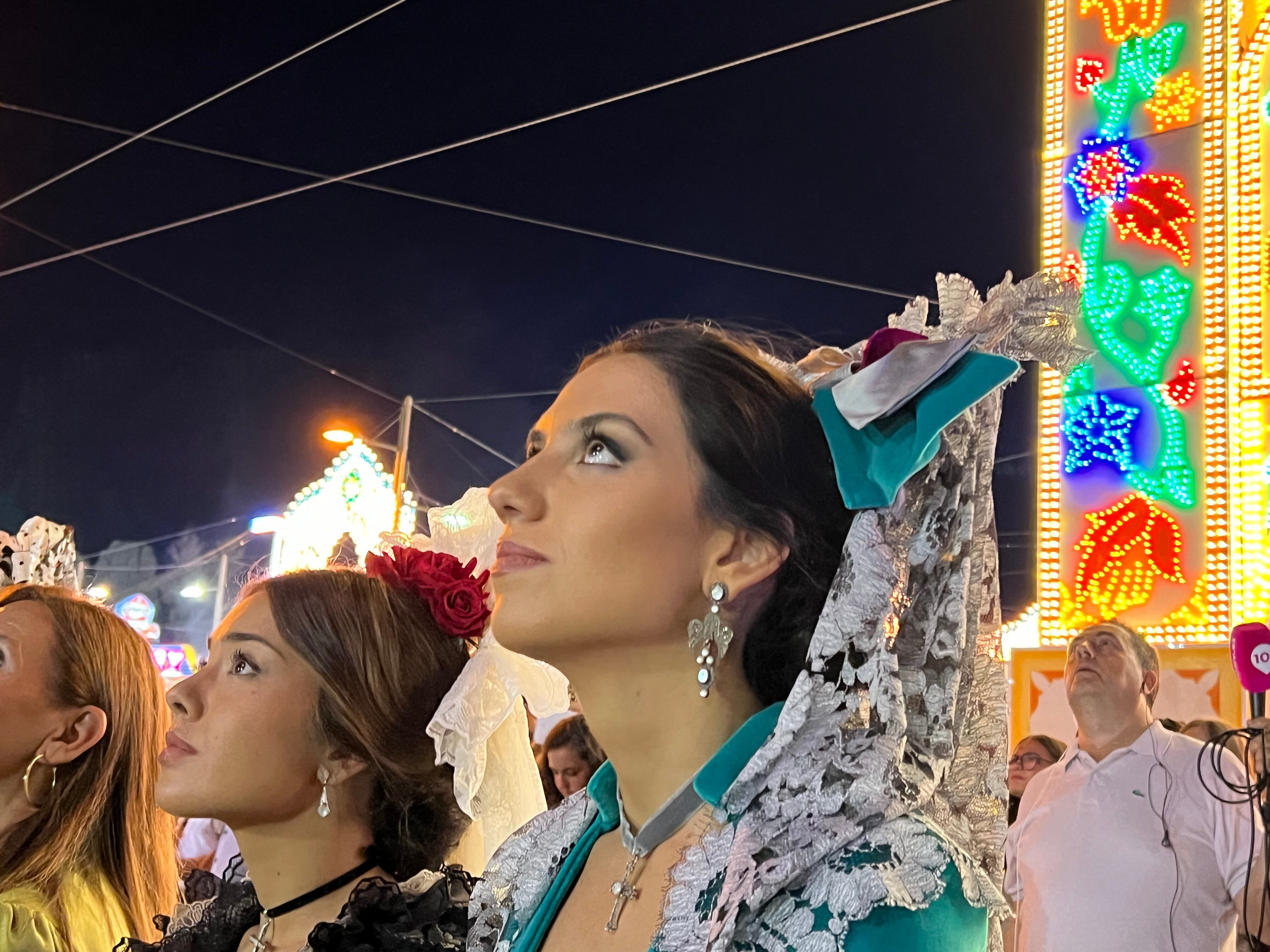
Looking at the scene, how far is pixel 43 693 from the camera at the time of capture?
98.7 inches

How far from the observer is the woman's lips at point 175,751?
192 centimetres

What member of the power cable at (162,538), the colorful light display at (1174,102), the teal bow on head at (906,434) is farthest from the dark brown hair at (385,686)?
the power cable at (162,538)

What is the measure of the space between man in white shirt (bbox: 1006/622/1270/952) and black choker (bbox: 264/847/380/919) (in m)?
2.03

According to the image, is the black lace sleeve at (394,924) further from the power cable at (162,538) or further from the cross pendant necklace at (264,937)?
the power cable at (162,538)

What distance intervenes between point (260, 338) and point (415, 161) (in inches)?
66.6

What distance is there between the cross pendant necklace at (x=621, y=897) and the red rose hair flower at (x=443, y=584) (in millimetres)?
677

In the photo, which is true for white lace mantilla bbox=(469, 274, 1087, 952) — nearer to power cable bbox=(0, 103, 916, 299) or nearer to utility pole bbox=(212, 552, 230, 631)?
power cable bbox=(0, 103, 916, 299)

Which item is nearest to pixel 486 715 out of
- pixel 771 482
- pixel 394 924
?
pixel 394 924

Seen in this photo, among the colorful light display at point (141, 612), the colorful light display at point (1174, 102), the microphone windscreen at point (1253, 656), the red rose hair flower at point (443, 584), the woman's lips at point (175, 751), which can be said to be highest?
the colorful light display at point (1174, 102)

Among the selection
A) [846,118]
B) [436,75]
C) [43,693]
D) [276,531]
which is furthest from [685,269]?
[43,693]

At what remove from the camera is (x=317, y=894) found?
1954mm

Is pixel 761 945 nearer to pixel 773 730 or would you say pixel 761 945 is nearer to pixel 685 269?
pixel 773 730

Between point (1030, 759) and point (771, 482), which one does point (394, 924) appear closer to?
point (771, 482)

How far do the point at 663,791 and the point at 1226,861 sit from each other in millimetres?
2243
